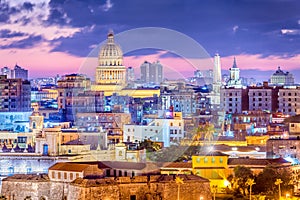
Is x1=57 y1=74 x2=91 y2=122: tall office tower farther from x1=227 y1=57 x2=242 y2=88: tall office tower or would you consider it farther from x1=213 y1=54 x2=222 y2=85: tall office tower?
x1=227 y1=57 x2=242 y2=88: tall office tower

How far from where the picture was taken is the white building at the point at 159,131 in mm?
46375

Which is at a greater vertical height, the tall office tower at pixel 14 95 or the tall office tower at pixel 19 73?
the tall office tower at pixel 19 73

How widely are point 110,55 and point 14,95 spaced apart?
9010 millimetres

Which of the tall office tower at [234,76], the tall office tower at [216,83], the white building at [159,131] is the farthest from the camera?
the tall office tower at [234,76]

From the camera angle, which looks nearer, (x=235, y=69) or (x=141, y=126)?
(x=141, y=126)

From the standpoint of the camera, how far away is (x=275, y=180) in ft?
103

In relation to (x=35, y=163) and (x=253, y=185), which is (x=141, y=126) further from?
(x=253, y=185)

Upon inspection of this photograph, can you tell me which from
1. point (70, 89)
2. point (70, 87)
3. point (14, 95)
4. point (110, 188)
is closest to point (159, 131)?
point (110, 188)

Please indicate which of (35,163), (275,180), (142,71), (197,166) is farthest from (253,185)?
(142,71)

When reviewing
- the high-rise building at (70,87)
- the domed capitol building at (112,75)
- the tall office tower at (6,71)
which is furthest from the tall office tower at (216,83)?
the tall office tower at (6,71)

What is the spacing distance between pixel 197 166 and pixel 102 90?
37.1 metres

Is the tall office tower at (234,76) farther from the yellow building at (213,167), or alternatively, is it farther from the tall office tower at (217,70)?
the yellow building at (213,167)

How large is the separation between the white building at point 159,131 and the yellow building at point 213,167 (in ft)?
37.8

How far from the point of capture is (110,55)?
72.3 metres
